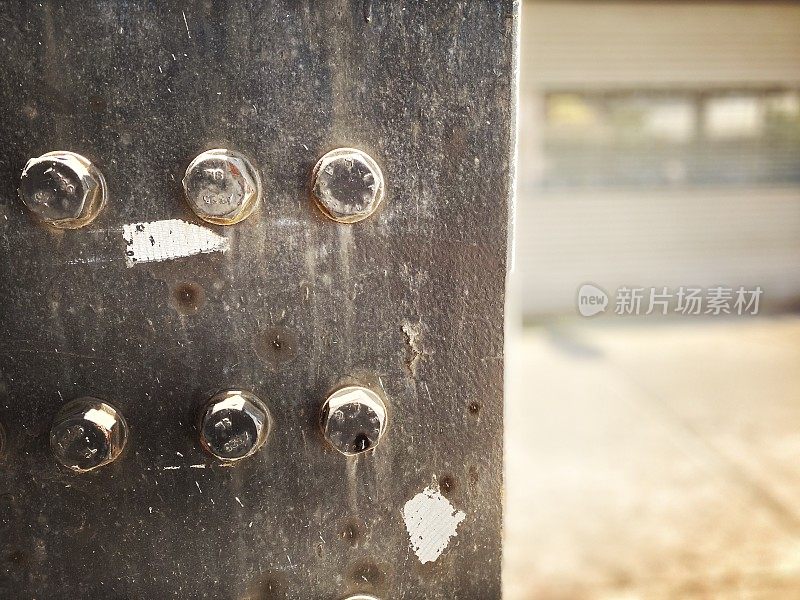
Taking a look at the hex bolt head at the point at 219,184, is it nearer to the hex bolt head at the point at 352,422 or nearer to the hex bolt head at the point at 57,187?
the hex bolt head at the point at 57,187

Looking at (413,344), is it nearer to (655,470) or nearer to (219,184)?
(219,184)

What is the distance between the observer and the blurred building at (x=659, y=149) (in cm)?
654

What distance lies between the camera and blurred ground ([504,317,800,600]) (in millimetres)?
2562

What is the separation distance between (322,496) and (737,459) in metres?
3.46

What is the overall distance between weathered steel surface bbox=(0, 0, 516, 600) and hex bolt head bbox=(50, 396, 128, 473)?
0.6 inches

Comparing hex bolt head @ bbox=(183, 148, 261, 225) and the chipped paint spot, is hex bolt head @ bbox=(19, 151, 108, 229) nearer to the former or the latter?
hex bolt head @ bbox=(183, 148, 261, 225)

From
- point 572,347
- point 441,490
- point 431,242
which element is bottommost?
point 572,347

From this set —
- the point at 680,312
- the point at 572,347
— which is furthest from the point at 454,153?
the point at 680,312

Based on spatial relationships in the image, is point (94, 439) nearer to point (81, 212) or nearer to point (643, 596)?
point (81, 212)

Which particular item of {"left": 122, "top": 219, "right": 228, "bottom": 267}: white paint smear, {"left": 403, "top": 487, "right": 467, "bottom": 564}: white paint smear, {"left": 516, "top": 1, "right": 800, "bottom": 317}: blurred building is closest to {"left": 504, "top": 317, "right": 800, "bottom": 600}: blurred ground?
{"left": 516, "top": 1, "right": 800, "bottom": 317}: blurred building

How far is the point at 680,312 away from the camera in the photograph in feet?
21.0

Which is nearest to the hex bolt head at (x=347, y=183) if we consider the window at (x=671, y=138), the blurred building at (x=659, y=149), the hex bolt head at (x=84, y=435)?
the hex bolt head at (x=84, y=435)

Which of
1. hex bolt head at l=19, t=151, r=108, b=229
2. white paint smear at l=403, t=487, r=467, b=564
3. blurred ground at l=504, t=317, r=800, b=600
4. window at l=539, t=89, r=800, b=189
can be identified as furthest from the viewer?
window at l=539, t=89, r=800, b=189

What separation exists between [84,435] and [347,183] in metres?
0.31
